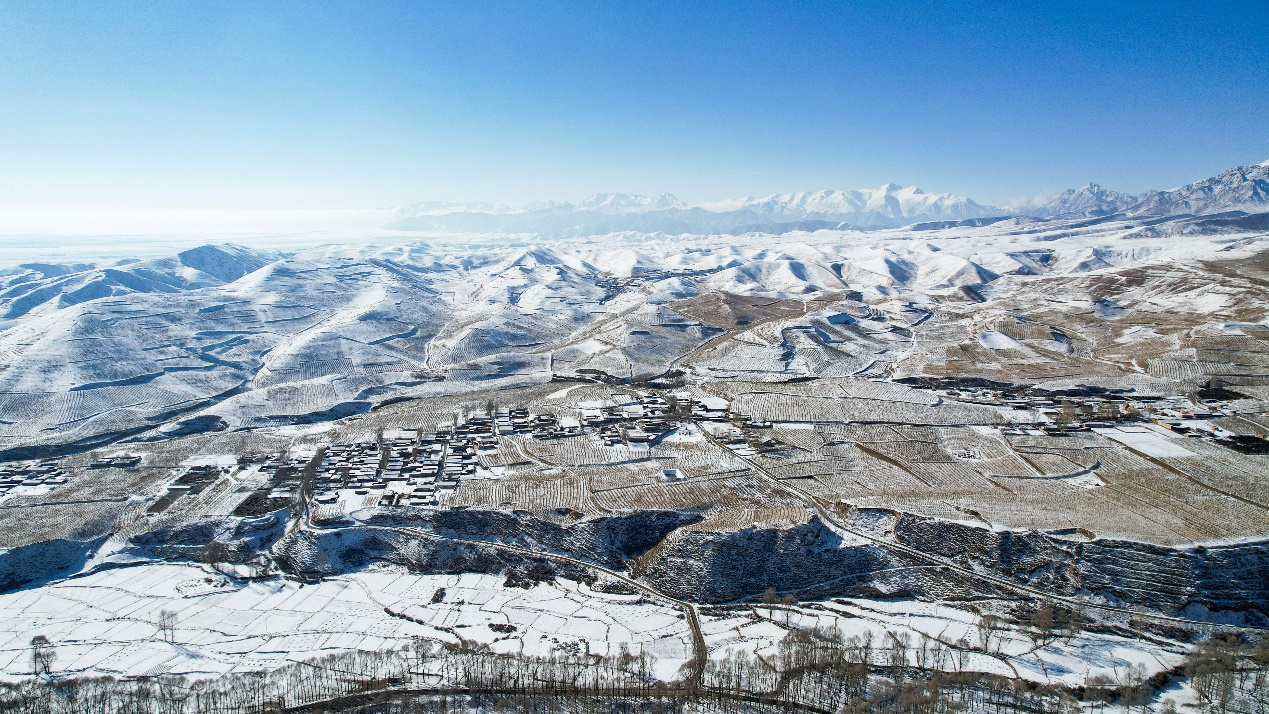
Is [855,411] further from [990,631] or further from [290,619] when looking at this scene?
[290,619]

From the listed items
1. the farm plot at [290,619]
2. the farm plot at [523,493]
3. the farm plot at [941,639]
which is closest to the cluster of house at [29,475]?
the farm plot at [290,619]

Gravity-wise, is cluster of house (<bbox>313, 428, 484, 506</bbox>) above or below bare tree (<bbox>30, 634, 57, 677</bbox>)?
above

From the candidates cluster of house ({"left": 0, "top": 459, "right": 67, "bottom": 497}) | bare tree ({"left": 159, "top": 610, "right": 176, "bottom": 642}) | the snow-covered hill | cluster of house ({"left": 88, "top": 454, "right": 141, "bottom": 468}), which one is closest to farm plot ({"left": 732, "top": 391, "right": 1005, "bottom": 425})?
the snow-covered hill

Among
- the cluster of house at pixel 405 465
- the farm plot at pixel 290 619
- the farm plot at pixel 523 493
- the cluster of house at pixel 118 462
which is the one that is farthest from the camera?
the cluster of house at pixel 118 462

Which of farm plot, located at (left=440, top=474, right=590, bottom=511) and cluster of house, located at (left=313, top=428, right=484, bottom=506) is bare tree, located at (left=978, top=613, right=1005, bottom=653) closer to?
farm plot, located at (left=440, top=474, right=590, bottom=511)

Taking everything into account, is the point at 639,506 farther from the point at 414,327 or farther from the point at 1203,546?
the point at 414,327

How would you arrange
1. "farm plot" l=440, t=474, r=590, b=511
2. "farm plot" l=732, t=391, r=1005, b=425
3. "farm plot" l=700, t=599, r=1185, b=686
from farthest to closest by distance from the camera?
"farm plot" l=732, t=391, r=1005, b=425, "farm plot" l=440, t=474, r=590, b=511, "farm plot" l=700, t=599, r=1185, b=686

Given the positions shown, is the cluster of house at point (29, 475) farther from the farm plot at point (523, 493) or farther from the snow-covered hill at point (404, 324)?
the farm plot at point (523, 493)

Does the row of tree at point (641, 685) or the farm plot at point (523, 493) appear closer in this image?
the row of tree at point (641, 685)

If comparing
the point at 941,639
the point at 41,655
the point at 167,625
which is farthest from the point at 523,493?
the point at 941,639
